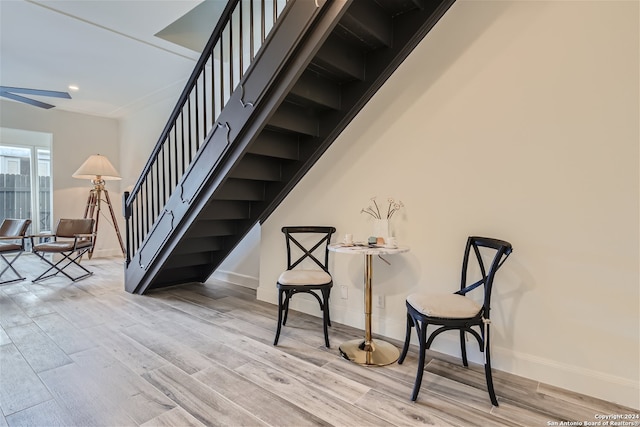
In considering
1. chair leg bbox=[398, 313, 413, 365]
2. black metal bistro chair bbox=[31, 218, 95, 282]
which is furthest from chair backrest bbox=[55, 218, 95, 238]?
chair leg bbox=[398, 313, 413, 365]

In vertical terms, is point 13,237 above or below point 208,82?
below

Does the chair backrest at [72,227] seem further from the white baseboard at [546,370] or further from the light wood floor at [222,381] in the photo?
the white baseboard at [546,370]

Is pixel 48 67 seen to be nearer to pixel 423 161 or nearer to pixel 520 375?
pixel 423 161

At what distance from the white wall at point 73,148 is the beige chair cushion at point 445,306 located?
644 centimetres

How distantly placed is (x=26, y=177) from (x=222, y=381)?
21.5 ft

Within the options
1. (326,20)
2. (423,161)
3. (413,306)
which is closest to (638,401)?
(413,306)

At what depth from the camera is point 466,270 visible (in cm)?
219

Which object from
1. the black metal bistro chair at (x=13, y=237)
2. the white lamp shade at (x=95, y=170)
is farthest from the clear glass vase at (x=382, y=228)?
the white lamp shade at (x=95, y=170)

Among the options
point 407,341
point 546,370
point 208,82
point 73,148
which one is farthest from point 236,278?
point 73,148

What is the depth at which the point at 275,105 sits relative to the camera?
2178mm

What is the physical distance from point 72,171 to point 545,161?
7.17 meters

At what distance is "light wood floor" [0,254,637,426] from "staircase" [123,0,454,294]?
96cm

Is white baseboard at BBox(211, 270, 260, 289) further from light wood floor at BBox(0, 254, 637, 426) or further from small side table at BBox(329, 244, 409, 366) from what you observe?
small side table at BBox(329, 244, 409, 366)

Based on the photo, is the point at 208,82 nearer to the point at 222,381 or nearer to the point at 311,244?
the point at 311,244
